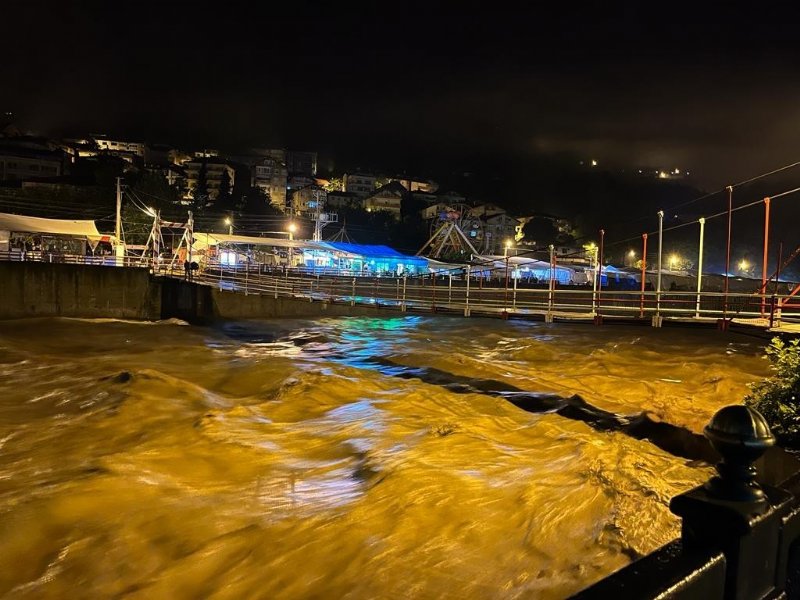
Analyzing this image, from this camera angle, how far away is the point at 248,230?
75.1 m

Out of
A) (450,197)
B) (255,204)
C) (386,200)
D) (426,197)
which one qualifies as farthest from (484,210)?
(255,204)

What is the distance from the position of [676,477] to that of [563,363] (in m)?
10.2

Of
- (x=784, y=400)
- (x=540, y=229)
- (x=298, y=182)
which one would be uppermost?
(x=298, y=182)

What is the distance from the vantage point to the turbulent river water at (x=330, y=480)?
16.7 feet

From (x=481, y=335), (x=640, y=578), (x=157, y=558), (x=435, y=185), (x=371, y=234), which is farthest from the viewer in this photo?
(x=435, y=185)

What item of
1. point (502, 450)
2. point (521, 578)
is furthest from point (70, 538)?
point (502, 450)

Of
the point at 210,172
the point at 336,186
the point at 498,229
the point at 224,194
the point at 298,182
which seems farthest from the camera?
the point at 336,186

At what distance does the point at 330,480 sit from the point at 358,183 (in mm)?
115212

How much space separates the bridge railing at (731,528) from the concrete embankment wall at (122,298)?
23380 mm

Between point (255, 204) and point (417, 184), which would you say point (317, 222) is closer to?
point (255, 204)

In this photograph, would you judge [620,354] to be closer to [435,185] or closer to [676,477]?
[676,477]

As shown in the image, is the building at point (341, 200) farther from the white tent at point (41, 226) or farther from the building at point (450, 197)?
the white tent at point (41, 226)

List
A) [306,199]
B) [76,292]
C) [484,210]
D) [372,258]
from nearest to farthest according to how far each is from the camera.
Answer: [76,292], [372,258], [306,199], [484,210]

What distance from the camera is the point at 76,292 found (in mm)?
27797
